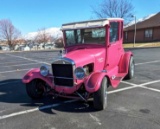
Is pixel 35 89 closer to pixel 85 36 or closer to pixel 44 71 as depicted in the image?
pixel 44 71

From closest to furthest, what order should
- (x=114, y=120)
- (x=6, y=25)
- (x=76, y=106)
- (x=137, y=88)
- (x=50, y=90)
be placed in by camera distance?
(x=114, y=120) → (x=76, y=106) → (x=50, y=90) → (x=137, y=88) → (x=6, y=25)

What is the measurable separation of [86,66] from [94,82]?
0.83m

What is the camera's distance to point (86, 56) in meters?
5.58

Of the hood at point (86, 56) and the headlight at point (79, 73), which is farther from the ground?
the hood at point (86, 56)

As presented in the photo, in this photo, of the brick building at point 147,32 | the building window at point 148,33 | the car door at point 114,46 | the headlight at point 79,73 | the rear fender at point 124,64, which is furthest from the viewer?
the building window at point 148,33

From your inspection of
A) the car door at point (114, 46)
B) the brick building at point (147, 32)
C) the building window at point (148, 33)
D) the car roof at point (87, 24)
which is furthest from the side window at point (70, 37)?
the building window at point (148, 33)

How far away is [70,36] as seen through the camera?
6.66m

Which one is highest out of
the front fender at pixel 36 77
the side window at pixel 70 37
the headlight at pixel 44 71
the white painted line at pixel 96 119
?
the side window at pixel 70 37

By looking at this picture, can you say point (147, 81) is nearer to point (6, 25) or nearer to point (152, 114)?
point (152, 114)

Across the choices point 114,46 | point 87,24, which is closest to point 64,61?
point 87,24

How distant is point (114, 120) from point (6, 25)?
73.9m

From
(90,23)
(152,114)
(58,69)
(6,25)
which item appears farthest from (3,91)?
(6,25)

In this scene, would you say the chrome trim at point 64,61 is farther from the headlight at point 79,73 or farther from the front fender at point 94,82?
the front fender at point 94,82

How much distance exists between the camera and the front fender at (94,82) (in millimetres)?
4734
